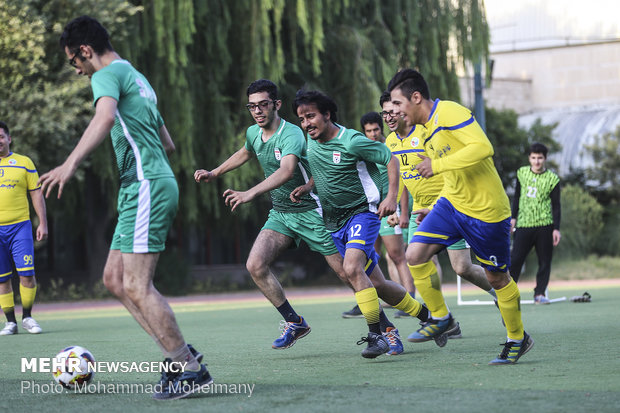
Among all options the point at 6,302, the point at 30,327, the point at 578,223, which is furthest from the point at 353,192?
the point at 578,223

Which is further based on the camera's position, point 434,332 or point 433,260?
point 433,260

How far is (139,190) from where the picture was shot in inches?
219

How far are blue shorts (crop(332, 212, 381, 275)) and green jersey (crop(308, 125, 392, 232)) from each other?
6cm

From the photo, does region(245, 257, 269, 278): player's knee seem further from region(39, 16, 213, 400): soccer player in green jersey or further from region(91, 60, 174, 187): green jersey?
region(91, 60, 174, 187): green jersey

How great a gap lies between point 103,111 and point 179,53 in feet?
49.3

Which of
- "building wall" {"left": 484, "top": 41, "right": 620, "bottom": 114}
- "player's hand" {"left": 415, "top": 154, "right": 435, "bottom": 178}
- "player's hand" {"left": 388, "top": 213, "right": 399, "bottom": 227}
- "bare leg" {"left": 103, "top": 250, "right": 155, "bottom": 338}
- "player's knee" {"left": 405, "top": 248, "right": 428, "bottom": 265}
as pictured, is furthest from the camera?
"building wall" {"left": 484, "top": 41, "right": 620, "bottom": 114}

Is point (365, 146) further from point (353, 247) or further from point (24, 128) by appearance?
point (24, 128)

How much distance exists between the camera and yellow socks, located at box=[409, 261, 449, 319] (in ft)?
24.2

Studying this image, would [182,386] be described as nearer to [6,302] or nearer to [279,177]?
[279,177]

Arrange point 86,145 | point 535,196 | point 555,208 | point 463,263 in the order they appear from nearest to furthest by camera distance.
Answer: point 86,145, point 463,263, point 535,196, point 555,208

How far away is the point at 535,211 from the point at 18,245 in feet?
22.6

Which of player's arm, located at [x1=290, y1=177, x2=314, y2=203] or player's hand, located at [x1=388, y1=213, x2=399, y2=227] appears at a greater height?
player's arm, located at [x1=290, y1=177, x2=314, y2=203]

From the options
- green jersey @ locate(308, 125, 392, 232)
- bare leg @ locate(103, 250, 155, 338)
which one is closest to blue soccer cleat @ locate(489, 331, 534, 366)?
green jersey @ locate(308, 125, 392, 232)

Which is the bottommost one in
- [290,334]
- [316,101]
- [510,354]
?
[290,334]
